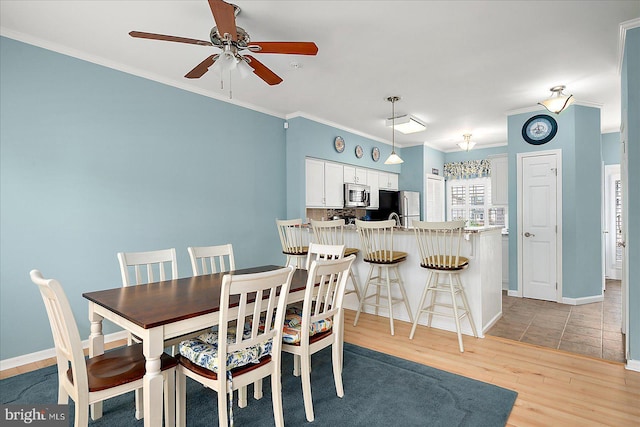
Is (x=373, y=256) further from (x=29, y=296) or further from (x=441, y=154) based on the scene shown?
(x=441, y=154)

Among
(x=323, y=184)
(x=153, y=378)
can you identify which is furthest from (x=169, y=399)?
(x=323, y=184)

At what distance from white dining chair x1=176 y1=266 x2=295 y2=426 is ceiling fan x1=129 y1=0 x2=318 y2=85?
4.67 ft

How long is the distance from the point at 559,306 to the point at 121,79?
566 centimetres

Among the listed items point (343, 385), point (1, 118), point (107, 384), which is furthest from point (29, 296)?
point (343, 385)

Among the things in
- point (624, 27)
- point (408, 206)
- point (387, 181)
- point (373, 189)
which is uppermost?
point (624, 27)

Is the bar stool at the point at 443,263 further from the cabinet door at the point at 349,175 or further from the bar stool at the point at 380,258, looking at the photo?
the cabinet door at the point at 349,175

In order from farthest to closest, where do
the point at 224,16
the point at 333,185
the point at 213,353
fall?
the point at 333,185, the point at 224,16, the point at 213,353

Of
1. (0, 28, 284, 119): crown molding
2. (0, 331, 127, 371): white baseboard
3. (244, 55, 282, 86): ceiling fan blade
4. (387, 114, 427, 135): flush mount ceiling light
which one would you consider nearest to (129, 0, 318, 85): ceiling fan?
(244, 55, 282, 86): ceiling fan blade

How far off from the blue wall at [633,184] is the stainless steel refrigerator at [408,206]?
397cm

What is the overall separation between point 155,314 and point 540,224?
16.0 ft

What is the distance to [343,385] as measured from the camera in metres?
2.36

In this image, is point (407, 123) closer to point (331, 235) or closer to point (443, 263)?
point (331, 235)

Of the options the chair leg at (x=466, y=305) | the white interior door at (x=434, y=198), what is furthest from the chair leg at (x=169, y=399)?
the white interior door at (x=434, y=198)

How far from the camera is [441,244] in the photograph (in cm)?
337
